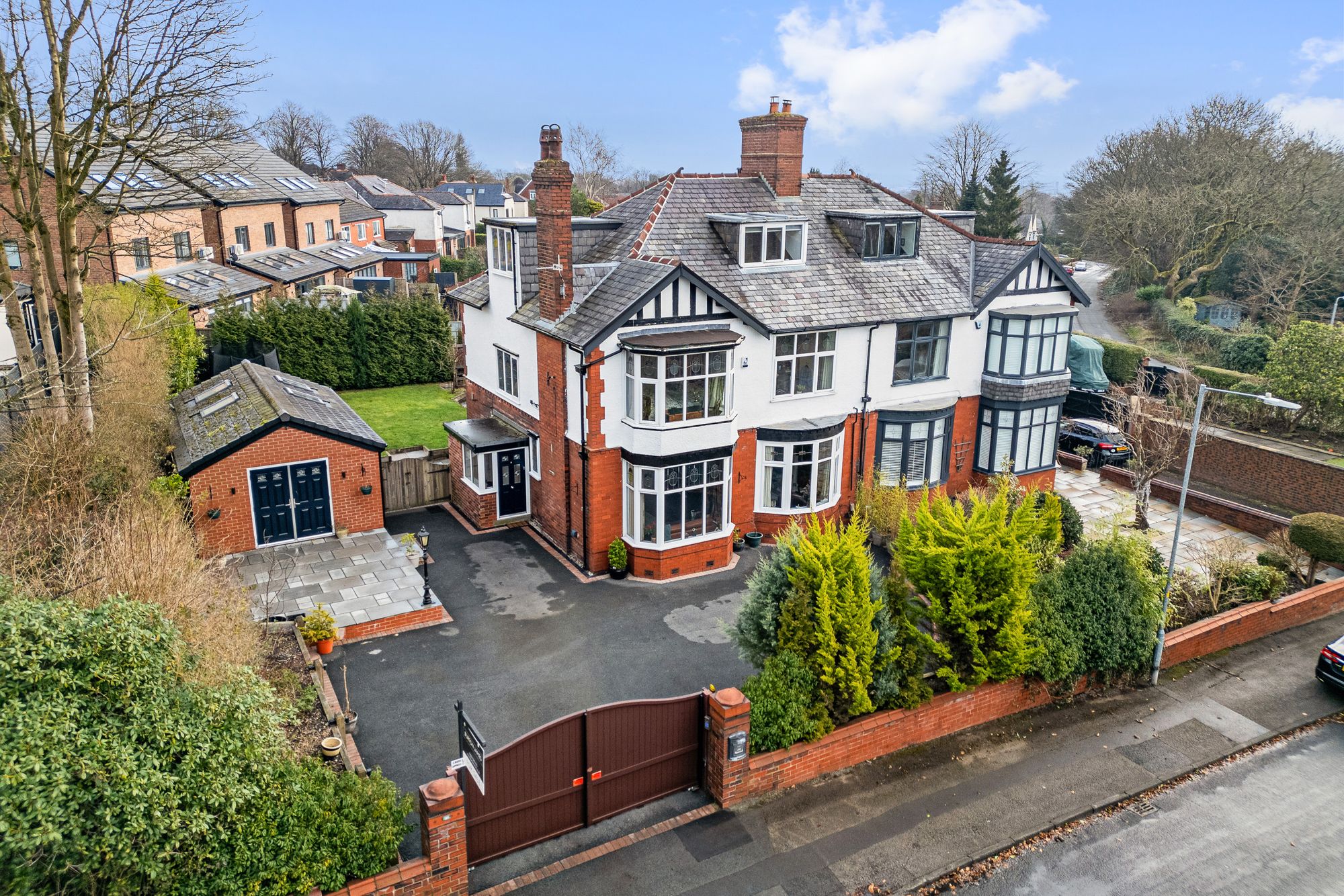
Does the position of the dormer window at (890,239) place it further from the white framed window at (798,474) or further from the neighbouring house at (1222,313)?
the neighbouring house at (1222,313)

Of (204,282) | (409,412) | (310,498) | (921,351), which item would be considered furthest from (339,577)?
(204,282)

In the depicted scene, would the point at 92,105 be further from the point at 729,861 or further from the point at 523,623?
the point at 729,861

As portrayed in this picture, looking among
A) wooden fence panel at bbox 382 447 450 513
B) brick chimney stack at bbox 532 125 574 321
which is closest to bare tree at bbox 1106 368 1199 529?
brick chimney stack at bbox 532 125 574 321

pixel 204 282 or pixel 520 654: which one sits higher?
pixel 204 282

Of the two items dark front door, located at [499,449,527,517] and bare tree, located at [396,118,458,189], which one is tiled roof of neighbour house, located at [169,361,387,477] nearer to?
dark front door, located at [499,449,527,517]

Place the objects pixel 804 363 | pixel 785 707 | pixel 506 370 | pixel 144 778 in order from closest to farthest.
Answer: pixel 144 778, pixel 785 707, pixel 804 363, pixel 506 370

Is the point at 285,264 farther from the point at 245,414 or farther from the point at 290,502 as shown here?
the point at 290,502

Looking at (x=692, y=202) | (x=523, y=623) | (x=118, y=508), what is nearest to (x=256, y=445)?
(x=118, y=508)
